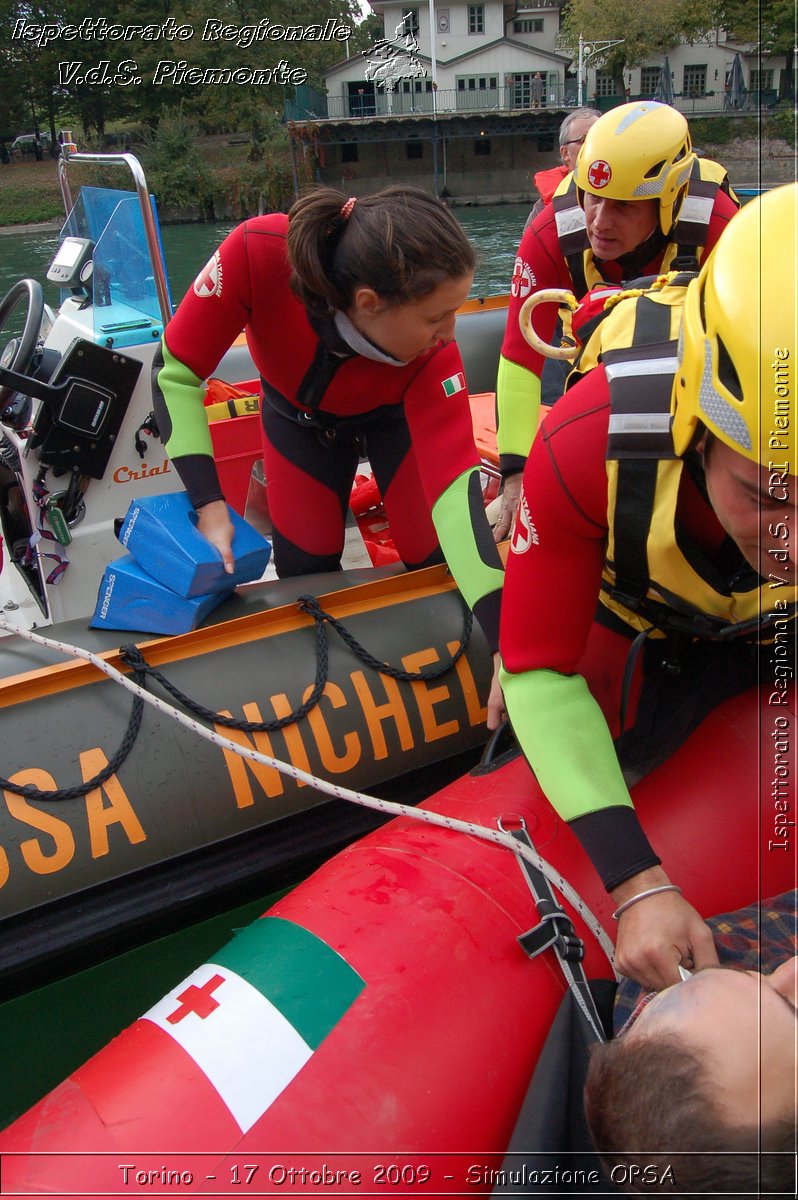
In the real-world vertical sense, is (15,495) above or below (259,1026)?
above

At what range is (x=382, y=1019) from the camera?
1.28 metres

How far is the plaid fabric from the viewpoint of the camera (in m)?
1.18

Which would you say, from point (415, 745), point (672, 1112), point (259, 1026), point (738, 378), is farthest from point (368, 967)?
point (415, 745)

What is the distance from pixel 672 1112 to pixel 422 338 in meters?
1.55

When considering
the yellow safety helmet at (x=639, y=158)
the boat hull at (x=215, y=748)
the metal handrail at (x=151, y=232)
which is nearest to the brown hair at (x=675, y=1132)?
the boat hull at (x=215, y=748)

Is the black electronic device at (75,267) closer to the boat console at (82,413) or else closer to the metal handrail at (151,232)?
the boat console at (82,413)

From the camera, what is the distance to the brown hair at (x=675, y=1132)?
85 centimetres

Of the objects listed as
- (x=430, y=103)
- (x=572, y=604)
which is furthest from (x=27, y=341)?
(x=430, y=103)

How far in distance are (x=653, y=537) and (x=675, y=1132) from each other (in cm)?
72

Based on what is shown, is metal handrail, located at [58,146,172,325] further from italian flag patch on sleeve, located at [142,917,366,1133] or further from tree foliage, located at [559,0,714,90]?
tree foliage, located at [559,0,714,90]

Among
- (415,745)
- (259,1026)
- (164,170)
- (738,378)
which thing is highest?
(164,170)

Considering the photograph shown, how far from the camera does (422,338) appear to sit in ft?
6.50

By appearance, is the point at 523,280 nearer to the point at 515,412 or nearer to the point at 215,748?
the point at 515,412

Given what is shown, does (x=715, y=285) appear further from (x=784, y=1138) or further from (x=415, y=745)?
(x=415, y=745)
